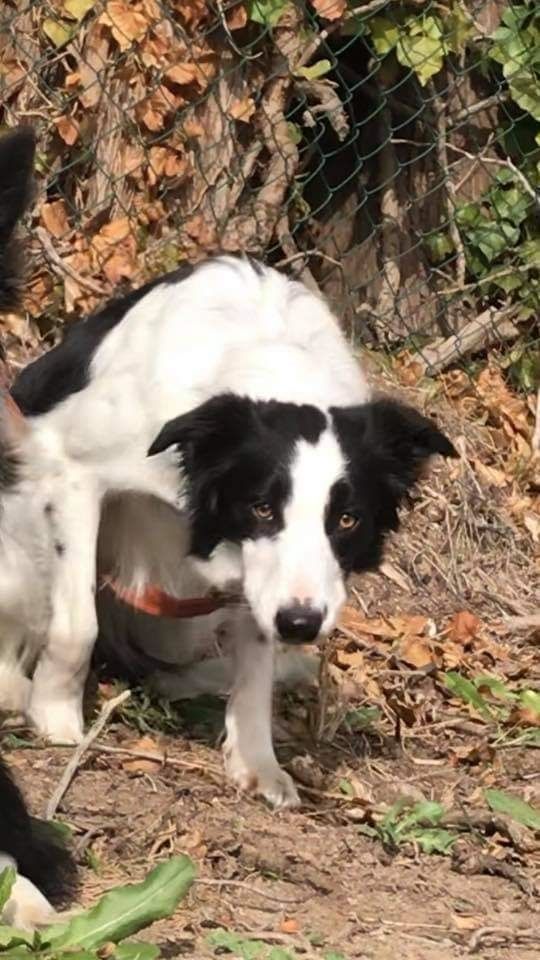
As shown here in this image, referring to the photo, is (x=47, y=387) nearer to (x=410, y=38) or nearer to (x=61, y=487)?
(x=61, y=487)

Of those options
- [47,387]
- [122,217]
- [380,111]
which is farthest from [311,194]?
[47,387]

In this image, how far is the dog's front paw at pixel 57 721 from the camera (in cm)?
473

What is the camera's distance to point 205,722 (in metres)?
5.06

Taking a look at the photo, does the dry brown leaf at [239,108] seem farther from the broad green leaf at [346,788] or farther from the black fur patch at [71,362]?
the broad green leaf at [346,788]

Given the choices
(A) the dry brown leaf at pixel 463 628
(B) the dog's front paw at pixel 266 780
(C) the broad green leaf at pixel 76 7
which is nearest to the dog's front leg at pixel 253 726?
(B) the dog's front paw at pixel 266 780

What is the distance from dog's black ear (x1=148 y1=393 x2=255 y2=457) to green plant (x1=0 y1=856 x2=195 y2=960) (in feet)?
4.28

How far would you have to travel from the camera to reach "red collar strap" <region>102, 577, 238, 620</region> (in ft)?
16.3

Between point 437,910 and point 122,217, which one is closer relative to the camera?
point 437,910

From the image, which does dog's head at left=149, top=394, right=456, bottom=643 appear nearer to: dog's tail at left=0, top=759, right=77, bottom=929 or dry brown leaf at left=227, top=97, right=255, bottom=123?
dog's tail at left=0, top=759, right=77, bottom=929

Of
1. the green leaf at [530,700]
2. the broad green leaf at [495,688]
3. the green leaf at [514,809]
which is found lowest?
the broad green leaf at [495,688]

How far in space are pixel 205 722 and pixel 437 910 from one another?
49.7 inches

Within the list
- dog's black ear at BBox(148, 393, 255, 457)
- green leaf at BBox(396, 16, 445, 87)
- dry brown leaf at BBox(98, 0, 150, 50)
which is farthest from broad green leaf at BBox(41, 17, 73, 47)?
dog's black ear at BBox(148, 393, 255, 457)

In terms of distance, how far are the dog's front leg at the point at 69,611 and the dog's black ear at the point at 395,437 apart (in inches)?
29.7

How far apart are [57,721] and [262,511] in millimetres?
857
